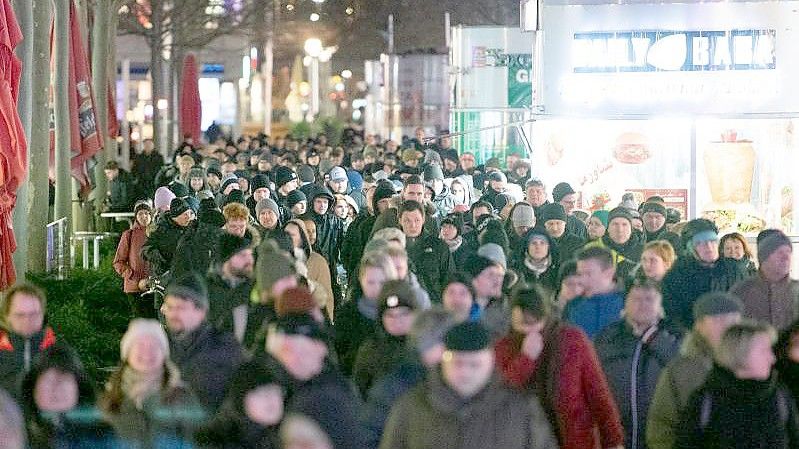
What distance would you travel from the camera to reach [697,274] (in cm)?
1309

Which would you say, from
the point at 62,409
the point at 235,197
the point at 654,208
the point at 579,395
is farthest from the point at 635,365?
the point at 235,197

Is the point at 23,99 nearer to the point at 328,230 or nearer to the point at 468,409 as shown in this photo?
the point at 328,230

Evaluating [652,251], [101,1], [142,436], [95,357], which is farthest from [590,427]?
[101,1]

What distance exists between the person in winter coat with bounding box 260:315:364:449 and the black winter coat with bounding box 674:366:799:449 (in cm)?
145

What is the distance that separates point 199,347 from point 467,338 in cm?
255

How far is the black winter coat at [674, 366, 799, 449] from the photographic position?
8.00m

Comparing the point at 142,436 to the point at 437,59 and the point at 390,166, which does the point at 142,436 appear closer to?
the point at 390,166

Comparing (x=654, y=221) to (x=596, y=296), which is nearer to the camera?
(x=596, y=296)

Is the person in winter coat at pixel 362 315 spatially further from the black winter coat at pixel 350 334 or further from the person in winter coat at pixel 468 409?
the person in winter coat at pixel 468 409

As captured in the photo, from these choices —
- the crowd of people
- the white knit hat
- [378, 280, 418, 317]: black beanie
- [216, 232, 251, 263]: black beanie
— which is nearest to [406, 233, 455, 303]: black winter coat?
the crowd of people

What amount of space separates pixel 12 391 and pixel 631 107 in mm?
11818

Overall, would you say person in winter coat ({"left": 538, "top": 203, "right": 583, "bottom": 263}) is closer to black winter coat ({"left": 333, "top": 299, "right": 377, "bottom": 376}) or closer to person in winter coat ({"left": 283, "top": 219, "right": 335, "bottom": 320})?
person in winter coat ({"left": 283, "top": 219, "right": 335, "bottom": 320})

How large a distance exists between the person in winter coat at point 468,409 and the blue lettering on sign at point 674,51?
1226 centimetres

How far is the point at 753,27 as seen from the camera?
19.1m
